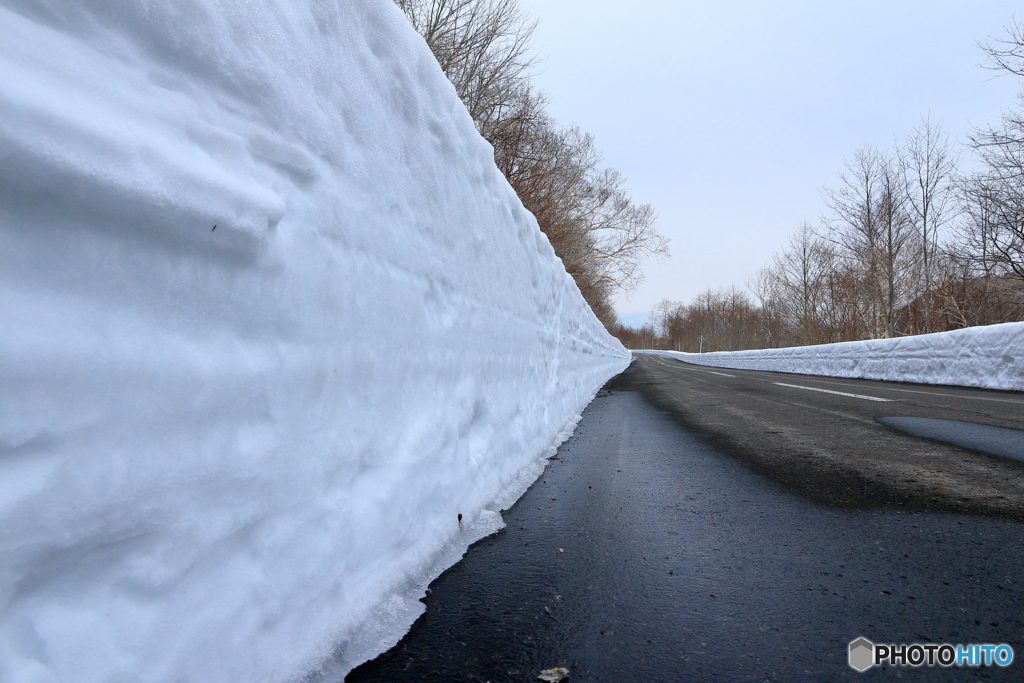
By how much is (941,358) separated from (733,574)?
1335cm

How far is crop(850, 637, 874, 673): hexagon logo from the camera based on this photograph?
121 cm

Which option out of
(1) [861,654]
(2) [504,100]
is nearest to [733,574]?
(1) [861,654]

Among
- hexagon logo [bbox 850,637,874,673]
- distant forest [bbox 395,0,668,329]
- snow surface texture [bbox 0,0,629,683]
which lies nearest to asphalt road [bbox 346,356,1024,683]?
hexagon logo [bbox 850,637,874,673]

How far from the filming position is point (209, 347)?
1.02 meters

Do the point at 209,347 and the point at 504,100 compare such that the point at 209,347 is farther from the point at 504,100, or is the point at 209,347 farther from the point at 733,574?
the point at 504,100

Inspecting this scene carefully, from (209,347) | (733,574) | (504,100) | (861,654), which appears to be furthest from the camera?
(504,100)

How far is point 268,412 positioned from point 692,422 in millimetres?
Result: 4940

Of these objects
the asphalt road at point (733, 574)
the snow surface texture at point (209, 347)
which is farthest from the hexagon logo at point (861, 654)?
the snow surface texture at point (209, 347)

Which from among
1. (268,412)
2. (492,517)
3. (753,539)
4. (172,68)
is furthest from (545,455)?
(172,68)

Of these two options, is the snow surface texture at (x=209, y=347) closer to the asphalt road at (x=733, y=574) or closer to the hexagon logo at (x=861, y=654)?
the asphalt road at (x=733, y=574)

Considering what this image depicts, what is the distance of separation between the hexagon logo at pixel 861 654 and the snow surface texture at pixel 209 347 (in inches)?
45.9

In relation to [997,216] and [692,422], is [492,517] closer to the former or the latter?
[692,422]

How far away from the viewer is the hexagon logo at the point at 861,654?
1211 mm

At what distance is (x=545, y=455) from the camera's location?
12.8 feet
